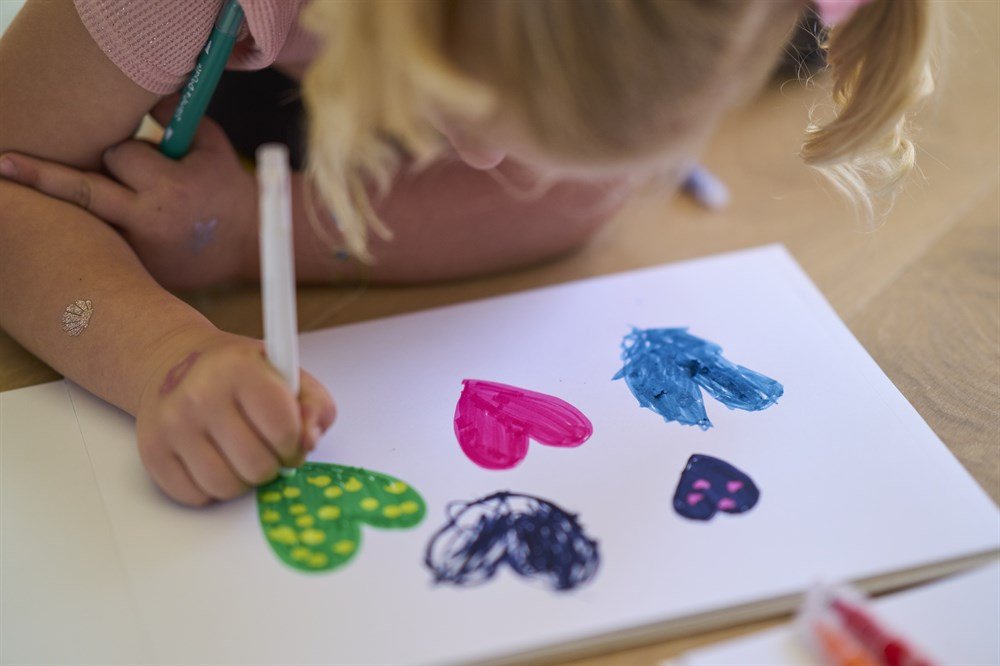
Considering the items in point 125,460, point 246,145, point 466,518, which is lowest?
point 466,518

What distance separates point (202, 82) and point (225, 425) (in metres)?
0.24

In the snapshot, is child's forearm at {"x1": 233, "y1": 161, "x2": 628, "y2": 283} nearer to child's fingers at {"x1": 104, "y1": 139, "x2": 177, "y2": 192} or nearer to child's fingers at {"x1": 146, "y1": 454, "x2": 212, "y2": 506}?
child's fingers at {"x1": 104, "y1": 139, "x2": 177, "y2": 192}

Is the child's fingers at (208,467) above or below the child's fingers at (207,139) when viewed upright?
below

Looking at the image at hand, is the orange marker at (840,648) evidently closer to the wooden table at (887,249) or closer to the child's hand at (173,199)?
the wooden table at (887,249)

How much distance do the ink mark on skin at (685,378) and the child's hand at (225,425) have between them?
0.66 feet

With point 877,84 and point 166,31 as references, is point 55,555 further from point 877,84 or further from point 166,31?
point 877,84

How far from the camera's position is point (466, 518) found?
1.72 ft

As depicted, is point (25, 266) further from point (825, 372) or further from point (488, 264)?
point (825, 372)

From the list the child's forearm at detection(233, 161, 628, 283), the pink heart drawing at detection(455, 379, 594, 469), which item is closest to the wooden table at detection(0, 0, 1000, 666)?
the child's forearm at detection(233, 161, 628, 283)

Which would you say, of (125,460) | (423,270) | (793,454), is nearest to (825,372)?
(793,454)

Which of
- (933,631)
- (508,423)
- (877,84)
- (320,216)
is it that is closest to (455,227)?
(320,216)

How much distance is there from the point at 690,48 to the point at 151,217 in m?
0.38

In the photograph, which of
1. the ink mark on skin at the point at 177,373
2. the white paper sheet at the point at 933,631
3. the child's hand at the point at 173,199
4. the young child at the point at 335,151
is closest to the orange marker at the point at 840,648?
the white paper sheet at the point at 933,631

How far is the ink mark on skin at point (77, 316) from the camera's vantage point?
1.94 feet
